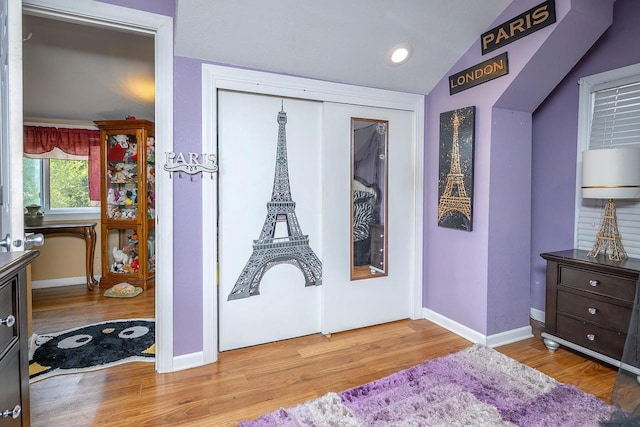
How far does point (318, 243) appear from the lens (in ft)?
8.89

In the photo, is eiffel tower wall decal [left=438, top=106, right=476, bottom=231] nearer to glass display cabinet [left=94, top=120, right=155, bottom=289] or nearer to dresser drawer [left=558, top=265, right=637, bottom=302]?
dresser drawer [left=558, top=265, right=637, bottom=302]

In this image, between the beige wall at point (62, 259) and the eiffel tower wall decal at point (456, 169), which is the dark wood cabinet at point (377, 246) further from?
the beige wall at point (62, 259)

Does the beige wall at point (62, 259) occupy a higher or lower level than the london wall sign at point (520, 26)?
lower

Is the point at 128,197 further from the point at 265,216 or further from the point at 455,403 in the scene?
the point at 455,403

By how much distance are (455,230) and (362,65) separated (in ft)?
4.76

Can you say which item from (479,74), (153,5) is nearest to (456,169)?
(479,74)

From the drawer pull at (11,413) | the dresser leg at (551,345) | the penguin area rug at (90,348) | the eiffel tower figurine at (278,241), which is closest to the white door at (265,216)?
the eiffel tower figurine at (278,241)

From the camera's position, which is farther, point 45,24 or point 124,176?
point 124,176

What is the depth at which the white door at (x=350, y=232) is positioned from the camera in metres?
2.67

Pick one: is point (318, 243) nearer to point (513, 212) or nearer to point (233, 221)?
point (233, 221)

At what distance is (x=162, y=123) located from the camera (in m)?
2.08

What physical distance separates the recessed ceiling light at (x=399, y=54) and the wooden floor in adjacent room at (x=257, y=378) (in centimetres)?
208

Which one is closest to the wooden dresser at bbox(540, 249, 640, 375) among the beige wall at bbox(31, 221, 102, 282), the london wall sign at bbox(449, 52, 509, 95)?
the london wall sign at bbox(449, 52, 509, 95)

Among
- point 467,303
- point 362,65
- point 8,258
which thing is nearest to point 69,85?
point 362,65
